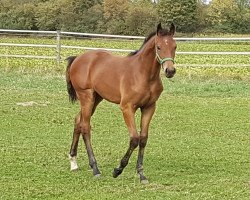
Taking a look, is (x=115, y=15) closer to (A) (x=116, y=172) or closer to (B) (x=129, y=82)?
(B) (x=129, y=82)

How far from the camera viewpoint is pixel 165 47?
6.80 m

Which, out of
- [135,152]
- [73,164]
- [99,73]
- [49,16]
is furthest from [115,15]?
[73,164]

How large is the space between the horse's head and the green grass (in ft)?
5.01

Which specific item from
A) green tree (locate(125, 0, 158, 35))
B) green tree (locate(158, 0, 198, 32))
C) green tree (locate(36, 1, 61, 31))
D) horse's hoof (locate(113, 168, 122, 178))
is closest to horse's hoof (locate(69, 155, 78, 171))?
horse's hoof (locate(113, 168, 122, 178))

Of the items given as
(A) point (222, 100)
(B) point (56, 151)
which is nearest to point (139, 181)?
(B) point (56, 151)

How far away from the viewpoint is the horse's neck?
7.17 metres

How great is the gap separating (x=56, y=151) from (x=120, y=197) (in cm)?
277

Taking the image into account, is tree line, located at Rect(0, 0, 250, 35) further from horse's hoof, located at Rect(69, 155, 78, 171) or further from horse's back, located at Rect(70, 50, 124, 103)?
horse's hoof, located at Rect(69, 155, 78, 171)

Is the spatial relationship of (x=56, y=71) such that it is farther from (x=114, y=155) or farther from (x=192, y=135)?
(x=114, y=155)

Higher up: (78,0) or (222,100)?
(222,100)

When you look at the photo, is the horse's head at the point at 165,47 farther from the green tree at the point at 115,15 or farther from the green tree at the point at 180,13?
the green tree at the point at 115,15

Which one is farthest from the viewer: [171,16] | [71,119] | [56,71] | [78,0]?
[78,0]

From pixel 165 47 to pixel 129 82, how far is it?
0.76 meters

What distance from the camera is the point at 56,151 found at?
8984 mm
